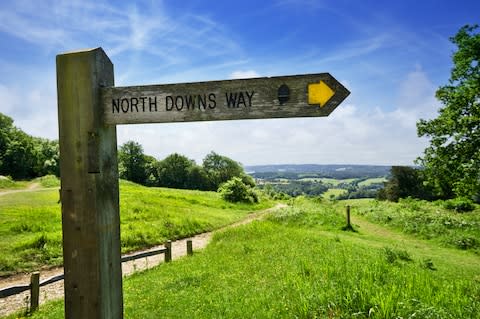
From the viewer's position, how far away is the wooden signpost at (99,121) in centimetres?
285

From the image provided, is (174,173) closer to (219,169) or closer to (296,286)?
(219,169)

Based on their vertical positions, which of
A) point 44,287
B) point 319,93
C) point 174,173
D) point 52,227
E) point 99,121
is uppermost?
point 319,93

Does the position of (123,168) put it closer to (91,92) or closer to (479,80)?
(479,80)

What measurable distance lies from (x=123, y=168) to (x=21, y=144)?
19.6 metres

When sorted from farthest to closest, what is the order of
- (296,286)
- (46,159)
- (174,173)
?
(174,173) → (46,159) → (296,286)

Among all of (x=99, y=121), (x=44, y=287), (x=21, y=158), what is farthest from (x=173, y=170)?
(x=99, y=121)

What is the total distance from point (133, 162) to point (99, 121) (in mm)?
72100

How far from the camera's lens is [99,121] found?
9.86 feet

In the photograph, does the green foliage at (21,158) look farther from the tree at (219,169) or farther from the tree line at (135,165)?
the tree at (219,169)

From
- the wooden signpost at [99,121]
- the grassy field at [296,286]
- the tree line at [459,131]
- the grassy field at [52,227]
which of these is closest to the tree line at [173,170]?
the grassy field at [52,227]

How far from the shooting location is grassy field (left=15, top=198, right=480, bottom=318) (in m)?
5.59

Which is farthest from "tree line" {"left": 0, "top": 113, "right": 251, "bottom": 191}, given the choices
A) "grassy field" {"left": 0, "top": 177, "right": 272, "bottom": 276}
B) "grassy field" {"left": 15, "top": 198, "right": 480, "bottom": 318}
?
"grassy field" {"left": 15, "top": 198, "right": 480, "bottom": 318}

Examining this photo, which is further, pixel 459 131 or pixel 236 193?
pixel 236 193

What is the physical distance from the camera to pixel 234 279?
353 inches
